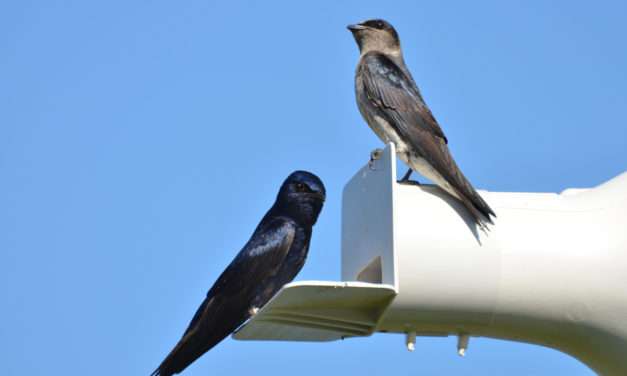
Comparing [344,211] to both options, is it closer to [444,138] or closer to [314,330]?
[314,330]

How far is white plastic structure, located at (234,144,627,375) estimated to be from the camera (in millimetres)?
3523

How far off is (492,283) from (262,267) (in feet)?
10.1

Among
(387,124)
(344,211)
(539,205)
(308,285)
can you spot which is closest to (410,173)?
(387,124)

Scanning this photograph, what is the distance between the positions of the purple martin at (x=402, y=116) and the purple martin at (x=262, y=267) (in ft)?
2.36

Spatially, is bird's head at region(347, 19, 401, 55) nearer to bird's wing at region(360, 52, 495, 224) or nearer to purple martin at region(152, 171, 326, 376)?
bird's wing at region(360, 52, 495, 224)

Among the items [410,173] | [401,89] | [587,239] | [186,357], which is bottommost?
[186,357]

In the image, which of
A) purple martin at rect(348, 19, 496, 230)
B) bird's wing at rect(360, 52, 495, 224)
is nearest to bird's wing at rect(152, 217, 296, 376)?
purple martin at rect(348, 19, 496, 230)

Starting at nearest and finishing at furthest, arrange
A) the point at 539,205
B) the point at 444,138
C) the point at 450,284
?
the point at 450,284, the point at 539,205, the point at 444,138

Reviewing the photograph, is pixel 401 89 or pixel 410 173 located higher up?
pixel 401 89

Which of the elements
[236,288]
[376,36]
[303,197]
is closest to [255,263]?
[236,288]

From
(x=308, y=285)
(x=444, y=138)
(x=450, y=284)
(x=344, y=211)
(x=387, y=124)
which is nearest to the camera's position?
(x=308, y=285)

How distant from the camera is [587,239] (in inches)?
143

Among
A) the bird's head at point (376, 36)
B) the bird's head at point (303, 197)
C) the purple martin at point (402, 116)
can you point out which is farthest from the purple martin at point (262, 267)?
the bird's head at point (376, 36)

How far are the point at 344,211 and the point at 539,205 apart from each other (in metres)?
0.87
